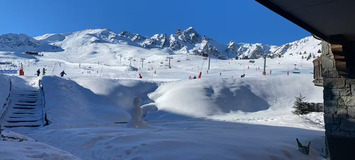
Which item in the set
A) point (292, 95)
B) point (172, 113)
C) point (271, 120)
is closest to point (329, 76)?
point (271, 120)

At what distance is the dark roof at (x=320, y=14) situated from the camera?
443 cm

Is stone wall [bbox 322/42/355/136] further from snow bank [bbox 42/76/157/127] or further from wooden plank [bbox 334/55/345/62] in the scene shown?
snow bank [bbox 42/76/157/127]

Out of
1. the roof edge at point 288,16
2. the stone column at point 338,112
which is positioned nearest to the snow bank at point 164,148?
the stone column at point 338,112

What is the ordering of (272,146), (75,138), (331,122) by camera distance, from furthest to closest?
1. (75,138)
2. (272,146)
3. (331,122)

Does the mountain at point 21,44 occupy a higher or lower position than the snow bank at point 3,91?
higher

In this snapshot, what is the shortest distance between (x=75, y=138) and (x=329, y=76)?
750 centimetres

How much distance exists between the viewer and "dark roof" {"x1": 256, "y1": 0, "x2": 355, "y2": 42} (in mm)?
4434

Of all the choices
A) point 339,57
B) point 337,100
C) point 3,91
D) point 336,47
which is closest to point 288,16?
point 336,47

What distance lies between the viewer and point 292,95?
2323cm

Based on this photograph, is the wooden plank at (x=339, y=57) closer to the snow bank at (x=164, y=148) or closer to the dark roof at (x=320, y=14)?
the dark roof at (x=320, y=14)

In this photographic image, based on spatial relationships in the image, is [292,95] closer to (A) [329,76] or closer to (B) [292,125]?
(B) [292,125]

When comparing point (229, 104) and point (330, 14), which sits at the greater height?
point (330, 14)

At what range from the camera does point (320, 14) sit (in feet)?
16.4

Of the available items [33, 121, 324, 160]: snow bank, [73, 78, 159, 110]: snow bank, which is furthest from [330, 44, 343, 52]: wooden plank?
[73, 78, 159, 110]: snow bank
